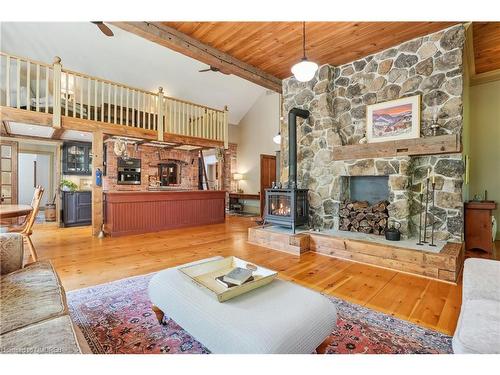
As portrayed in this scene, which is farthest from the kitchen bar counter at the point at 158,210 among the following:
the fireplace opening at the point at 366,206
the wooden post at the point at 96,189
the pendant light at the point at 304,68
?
the pendant light at the point at 304,68

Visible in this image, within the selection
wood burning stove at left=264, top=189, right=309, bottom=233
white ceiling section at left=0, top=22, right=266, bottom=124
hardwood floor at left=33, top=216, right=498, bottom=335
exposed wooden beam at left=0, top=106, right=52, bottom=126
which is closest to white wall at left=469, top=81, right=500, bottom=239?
hardwood floor at left=33, top=216, right=498, bottom=335

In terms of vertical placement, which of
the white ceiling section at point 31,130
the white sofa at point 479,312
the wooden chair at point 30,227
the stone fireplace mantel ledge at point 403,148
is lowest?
the white sofa at point 479,312

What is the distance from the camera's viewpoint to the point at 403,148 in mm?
3623

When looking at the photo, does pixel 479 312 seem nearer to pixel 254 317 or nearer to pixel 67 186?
pixel 254 317

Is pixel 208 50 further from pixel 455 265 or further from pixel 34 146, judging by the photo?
pixel 34 146

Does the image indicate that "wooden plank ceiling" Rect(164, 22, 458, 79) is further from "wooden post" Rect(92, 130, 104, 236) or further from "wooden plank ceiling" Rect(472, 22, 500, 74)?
"wooden post" Rect(92, 130, 104, 236)

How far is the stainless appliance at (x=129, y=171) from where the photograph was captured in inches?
311

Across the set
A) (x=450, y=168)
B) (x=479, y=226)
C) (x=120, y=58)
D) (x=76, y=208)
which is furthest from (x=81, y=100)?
(x=479, y=226)

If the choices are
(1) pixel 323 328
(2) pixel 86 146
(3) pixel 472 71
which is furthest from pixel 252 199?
(1) pixel 323 328

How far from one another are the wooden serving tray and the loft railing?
4.29 metres

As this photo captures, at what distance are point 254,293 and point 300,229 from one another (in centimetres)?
295

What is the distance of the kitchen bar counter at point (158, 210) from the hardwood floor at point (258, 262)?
40cm

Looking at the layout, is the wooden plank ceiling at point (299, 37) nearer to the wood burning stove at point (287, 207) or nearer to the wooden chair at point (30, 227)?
the wood burning stove at point (287, 207)

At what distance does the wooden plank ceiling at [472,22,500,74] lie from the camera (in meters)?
3.41
